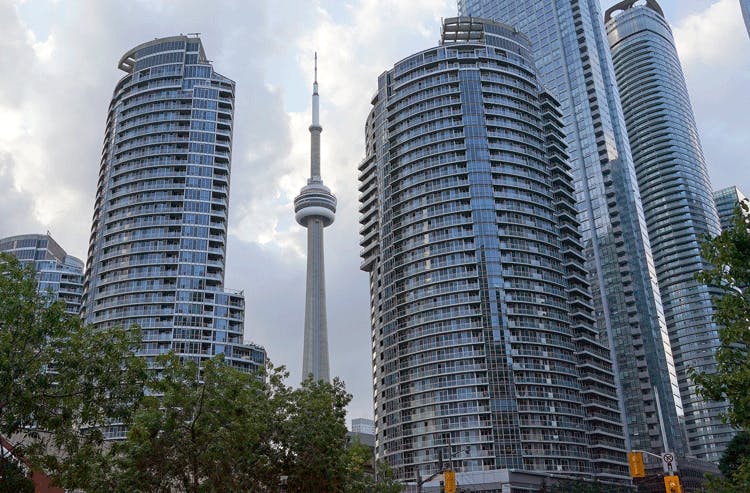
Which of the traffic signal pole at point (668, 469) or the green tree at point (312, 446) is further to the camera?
the green tree at point (312, 446)

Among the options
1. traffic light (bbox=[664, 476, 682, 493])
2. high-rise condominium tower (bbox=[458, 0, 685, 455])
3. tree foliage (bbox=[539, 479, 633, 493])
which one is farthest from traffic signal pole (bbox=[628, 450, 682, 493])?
high-rise condominium tower (bbox=[458, 0, 685, 455])

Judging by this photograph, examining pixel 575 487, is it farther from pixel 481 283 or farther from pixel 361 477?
pixel 361 477

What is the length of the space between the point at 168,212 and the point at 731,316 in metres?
131

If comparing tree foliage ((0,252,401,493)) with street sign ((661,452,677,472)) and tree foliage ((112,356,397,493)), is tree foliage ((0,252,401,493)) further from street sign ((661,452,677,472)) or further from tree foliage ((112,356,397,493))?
street sign ((661,452,677,472))

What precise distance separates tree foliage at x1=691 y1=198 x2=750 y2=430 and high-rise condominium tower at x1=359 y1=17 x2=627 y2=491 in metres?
94.5

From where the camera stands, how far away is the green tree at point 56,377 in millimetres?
27500

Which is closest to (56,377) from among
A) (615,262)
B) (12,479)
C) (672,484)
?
(12,479)

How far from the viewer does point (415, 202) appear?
142250 millimetres

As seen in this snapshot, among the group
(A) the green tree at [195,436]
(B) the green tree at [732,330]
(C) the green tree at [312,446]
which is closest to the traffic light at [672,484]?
(B) the green tree at [732,330]

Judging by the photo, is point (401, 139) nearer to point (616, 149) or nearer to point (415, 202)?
point (415, 202)

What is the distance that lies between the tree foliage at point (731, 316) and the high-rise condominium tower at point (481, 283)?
3722 inches

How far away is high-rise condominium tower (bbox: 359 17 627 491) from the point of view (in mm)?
124562

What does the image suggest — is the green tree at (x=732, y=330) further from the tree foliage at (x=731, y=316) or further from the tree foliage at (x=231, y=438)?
the tree foliage at (x=231, y=438)

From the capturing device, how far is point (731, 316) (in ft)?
86.2
